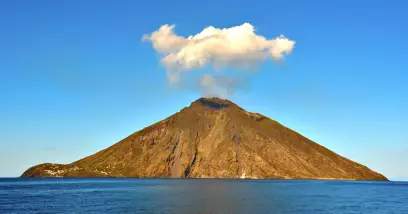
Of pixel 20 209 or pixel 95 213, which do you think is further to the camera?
pixel 20 209

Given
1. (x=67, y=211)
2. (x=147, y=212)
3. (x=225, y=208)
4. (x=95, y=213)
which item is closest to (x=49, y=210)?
(x=67, y=211)

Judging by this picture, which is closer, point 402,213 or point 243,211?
point 243,211

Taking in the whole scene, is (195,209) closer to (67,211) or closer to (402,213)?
(67,211)

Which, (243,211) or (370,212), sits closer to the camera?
(243,211)

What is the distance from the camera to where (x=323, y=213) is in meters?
85.1

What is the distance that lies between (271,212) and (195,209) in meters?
15.8

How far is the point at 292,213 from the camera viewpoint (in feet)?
273

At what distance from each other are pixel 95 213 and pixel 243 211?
29.3m

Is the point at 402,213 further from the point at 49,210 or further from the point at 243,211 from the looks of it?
the point at 49,210

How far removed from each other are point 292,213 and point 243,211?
979 centimetres

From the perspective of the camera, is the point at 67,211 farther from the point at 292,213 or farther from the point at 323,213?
the point at 323,213

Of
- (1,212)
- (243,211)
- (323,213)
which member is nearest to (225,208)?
(243,211)

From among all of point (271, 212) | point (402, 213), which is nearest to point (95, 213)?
point (271, 212)

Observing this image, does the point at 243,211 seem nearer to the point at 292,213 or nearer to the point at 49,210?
the point at 292,213
